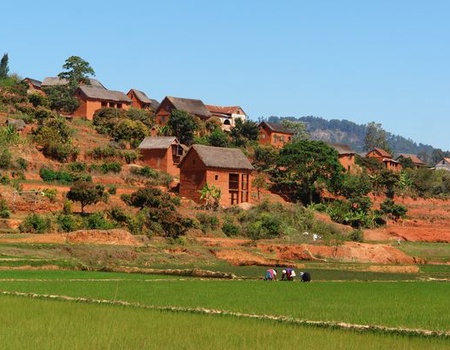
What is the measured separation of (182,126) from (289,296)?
51.5 meters

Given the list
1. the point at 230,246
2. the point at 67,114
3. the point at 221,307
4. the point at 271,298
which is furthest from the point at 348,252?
the point at 67,114

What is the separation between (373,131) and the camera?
14200 cm

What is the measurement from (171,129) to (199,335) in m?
59.9

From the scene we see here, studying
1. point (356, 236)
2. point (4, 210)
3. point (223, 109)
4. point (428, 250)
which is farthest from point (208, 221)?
point (223, 109)

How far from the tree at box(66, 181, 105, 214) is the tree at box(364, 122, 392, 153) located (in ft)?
280

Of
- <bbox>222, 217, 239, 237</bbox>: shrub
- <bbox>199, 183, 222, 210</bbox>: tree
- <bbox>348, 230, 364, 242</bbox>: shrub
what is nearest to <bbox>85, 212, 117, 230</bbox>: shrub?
<bbox>222, 217, 239, 237</bbox>: shrub

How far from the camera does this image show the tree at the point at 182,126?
75.1 m

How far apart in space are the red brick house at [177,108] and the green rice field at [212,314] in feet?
178

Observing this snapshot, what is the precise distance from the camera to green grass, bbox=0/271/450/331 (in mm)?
20188

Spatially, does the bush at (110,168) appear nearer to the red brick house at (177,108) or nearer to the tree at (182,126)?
the tree at (182,126)

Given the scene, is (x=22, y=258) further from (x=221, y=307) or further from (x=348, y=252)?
(x=348, y=252)

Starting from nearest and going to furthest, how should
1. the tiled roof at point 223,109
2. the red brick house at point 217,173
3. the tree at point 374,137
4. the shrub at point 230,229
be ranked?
the shrub at point 230,229 < the red brick house at point 217,173 < the tiled roof at point 223,109 < the tree at point 374,137

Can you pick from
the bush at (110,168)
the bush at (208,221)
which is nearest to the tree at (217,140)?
the bush at (110,168)

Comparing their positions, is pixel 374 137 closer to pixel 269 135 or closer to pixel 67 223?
pixel 269 135
